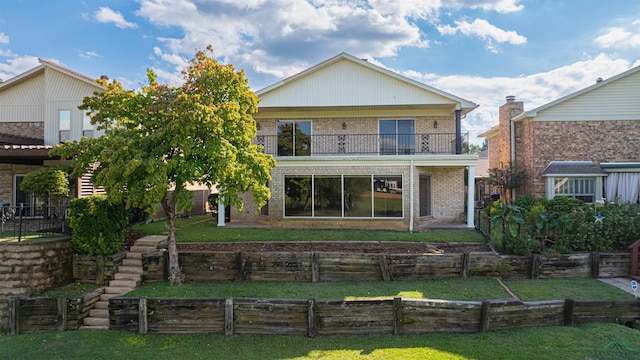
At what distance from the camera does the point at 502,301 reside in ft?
23.9

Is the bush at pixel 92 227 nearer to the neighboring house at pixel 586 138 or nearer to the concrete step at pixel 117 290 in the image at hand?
the concrete step at pixel 117 290

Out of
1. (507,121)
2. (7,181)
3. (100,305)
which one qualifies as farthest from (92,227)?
(507,121)

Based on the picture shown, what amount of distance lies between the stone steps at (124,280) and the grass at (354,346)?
886 millimetres

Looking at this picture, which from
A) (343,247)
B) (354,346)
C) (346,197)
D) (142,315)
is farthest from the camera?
(346,197)

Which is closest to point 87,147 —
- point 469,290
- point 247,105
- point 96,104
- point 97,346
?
point 96,104

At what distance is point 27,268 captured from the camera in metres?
9.51

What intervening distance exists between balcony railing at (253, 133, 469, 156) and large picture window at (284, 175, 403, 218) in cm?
194

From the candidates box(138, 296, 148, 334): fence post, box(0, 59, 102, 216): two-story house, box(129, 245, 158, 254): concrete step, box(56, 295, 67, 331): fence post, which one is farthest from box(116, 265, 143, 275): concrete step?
box(0, 59, 102, 216): two-story house

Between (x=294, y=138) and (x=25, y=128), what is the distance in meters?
13.4

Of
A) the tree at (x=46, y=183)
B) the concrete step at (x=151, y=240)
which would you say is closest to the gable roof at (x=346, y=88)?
the concrete step at (x=151, y=240)

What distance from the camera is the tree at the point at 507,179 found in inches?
630

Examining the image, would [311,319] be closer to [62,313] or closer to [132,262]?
[62,313]

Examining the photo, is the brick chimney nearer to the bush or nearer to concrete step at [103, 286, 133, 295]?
→ concrete step at [103, 286, 133, 295]

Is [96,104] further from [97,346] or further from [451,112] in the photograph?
[451,112]
